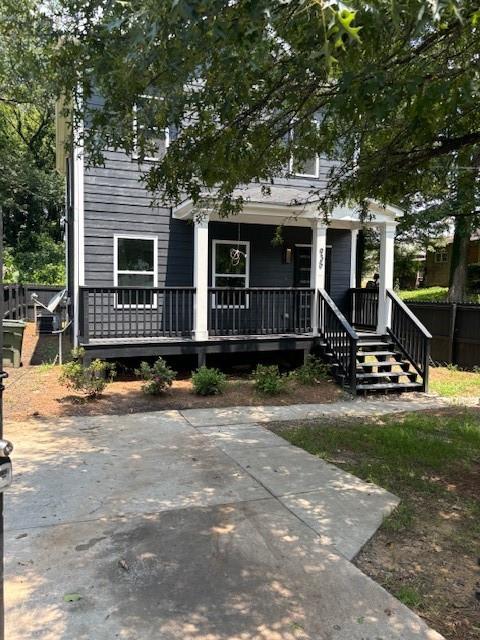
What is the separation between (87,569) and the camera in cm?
308

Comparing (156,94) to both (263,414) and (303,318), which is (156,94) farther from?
(303,318)

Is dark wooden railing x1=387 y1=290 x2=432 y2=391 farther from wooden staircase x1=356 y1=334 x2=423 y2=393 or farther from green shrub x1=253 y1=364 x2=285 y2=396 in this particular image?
green shrub x1=253 y1=364 x2=285 y2=396

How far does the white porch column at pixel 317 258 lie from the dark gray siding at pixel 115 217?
2.95 metres

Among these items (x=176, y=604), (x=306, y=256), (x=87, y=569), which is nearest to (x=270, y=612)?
(x=176, y=604)

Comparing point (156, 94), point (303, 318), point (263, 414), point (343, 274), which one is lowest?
point (263, 414)

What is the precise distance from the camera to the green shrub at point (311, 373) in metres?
9.51

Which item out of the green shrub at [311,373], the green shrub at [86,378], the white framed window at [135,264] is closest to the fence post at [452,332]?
the green shrub at [311,373]

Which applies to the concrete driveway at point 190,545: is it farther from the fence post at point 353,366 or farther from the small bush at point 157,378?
the fence post at point 353,366

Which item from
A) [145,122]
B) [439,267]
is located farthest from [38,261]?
[439,267]

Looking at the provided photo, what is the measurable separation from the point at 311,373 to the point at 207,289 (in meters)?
2.58

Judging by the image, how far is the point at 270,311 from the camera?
35.2 feet

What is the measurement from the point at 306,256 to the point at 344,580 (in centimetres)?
995

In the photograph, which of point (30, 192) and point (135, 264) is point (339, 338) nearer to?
point (135, 264)

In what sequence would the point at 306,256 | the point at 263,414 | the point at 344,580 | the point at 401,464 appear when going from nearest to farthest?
the point at 344,580 < the point at 401,464 < the point at 263,414 < the point at 306,256
